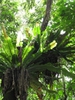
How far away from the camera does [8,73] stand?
5.29m

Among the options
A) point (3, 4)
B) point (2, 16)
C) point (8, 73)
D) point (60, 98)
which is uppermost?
point (3, 4)

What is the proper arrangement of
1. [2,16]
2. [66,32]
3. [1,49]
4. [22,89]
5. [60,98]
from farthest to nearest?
[2,16], [60,98], [66,32], [1,49], [22,89]

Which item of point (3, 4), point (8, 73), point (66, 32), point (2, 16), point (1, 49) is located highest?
point (3, 4)

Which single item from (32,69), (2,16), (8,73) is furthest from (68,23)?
(2,16)

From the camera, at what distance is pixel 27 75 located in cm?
534

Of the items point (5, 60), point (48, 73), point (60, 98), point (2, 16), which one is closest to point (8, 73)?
point (5, 60)

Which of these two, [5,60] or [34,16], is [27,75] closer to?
[5,60]

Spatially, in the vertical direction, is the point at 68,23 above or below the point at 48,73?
above

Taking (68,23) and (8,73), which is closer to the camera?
(8,73)

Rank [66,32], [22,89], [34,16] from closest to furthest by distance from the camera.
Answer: [22,89]
[66,32]
[34,16]

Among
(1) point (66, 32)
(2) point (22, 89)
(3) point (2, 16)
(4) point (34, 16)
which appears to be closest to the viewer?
(2) point (22, 89)

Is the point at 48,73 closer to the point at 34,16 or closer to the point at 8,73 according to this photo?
the point at 8,73

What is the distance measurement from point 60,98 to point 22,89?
3.83 metres

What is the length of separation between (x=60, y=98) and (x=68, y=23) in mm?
3733
